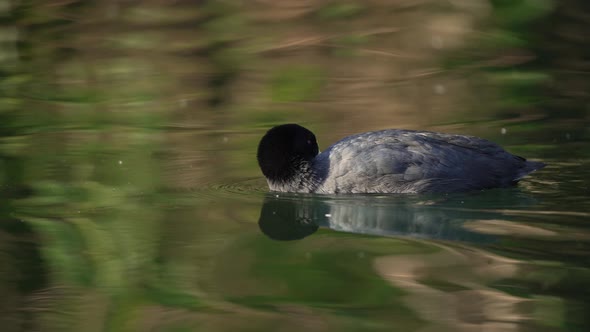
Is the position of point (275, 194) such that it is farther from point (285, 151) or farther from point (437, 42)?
point (437, 42)

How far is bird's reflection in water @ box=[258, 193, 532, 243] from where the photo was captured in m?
5.82

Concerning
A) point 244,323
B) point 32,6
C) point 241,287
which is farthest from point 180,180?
point 32,6

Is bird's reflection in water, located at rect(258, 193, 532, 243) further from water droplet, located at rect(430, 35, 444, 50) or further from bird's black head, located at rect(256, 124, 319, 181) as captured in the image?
water droplet, located at rect(430, 35, 444, 50)

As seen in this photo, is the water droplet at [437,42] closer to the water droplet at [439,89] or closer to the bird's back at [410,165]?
the water droplet at [439,89]

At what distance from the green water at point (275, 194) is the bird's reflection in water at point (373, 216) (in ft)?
0.07

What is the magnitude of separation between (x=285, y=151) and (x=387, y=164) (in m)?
0.76

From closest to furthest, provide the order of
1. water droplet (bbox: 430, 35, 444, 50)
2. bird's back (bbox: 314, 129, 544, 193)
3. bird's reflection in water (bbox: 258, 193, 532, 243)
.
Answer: bird's reflection in water (bbox: 258, 193, 532, 243)
bird's back (bbox: 314, 129, 544, 193)
water droplet (bbox: 430, 35, 444, 50)

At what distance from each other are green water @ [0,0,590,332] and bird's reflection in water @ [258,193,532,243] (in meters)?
0.02

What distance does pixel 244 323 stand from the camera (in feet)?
14.3

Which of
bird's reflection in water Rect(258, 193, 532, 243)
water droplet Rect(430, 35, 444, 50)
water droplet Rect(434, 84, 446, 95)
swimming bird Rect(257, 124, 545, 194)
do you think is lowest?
bird's reflection in water Rect(258, 193, 532, 243)

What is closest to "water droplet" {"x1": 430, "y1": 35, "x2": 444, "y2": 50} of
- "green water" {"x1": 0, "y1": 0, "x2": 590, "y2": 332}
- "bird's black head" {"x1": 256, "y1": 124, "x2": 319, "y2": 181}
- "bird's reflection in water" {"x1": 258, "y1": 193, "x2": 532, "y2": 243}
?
"green water" {"x1": 0, "y1": 0, "x2": 590, "y2": 332}

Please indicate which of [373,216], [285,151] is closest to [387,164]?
[373,216]

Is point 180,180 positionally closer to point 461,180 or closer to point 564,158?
point 461,180

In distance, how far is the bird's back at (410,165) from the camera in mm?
6594
